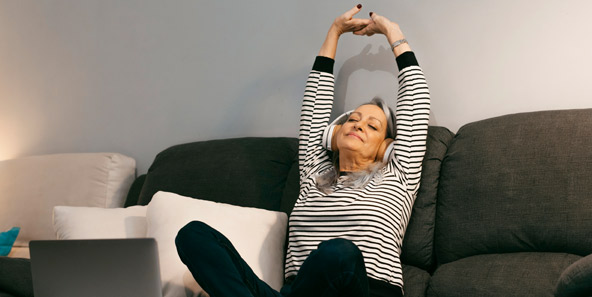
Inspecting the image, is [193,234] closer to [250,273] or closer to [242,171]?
[250,273]

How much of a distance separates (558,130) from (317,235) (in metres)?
0.82

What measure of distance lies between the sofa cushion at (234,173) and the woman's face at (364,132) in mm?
345

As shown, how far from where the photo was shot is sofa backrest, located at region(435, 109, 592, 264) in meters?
1.80

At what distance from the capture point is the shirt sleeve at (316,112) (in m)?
2.32

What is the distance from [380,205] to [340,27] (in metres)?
0.76

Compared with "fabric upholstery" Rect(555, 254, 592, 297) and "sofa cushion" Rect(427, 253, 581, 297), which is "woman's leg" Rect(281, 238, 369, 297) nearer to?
"sofa cushion" Rect(427, 253, 581, 297)

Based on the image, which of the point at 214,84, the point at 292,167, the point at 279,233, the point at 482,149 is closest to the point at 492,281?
the point at 482,149

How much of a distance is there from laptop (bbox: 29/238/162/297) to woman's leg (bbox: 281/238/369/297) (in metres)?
0.39

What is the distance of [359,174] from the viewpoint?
6.99 ft

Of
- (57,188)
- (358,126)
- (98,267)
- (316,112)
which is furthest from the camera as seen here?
(57,188)

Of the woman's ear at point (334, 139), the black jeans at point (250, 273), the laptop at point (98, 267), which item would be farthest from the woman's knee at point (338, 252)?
the woman's ear at point (334, 139)

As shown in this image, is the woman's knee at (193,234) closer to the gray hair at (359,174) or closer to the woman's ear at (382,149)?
the gray hair at (359,174)

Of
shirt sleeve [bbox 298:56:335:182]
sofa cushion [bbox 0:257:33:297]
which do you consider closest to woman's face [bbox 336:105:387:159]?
shirt sleeve [bbox 298:56:335:182]

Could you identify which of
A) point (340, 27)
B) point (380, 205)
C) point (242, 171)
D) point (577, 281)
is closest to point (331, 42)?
point (340, 27)
